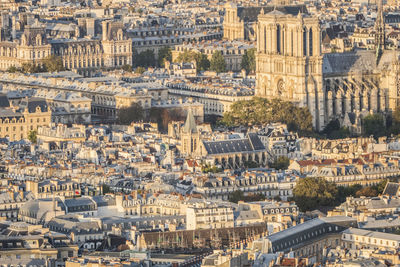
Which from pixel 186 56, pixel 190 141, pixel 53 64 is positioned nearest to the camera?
pixel 190 141

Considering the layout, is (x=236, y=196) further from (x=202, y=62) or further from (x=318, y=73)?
(x=202, y=62)

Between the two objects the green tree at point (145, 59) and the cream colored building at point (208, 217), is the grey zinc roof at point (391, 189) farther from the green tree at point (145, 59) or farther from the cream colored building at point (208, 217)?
the green tree at point (145, 59)

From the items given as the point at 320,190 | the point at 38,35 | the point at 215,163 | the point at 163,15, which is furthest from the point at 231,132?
the point at 163,15

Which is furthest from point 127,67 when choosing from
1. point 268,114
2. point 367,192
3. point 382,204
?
point 382,204

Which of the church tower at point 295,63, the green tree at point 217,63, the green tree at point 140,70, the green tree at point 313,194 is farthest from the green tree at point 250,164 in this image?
the green tree at point 217,63

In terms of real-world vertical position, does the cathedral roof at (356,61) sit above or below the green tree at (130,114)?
above

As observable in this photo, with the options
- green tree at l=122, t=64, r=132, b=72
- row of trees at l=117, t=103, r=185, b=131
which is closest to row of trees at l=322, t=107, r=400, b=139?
row of trees at l=117, t=103, r=185, b=131
